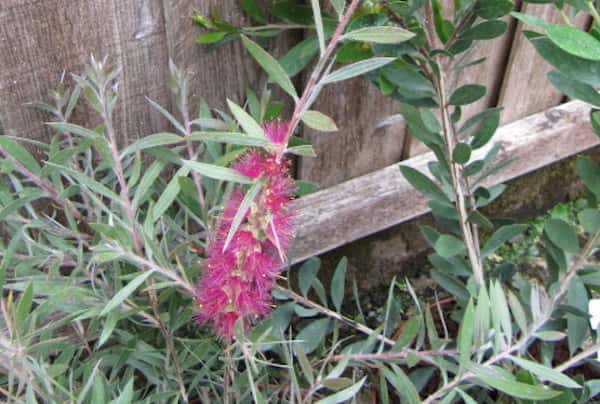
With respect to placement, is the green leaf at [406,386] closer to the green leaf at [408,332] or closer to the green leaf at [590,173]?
the green leaf at [408,332]

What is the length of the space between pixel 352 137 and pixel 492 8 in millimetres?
654

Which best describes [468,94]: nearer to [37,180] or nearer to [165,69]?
[165,69]

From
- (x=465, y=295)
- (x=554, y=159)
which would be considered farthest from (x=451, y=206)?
(x=554, y=159)

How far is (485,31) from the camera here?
1.13 meters

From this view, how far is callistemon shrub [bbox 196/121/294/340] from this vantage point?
747 mm

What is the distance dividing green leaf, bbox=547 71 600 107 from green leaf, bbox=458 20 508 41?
4.6 inches

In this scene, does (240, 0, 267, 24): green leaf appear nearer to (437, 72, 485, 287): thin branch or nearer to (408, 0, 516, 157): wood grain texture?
(437, 72, 485, 287): thin branch

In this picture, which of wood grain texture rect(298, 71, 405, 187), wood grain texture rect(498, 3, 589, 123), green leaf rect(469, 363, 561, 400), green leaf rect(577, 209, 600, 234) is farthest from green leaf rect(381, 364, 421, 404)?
wood grain texture rect(498, 3, 589, 123)

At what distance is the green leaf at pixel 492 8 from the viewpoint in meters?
1.07

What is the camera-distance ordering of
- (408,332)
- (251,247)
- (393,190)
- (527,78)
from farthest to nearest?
(527,78) < (393,190) < (408,332) < (251,247)

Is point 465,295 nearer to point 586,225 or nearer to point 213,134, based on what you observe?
point 586,225

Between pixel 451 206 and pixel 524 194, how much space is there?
107cm

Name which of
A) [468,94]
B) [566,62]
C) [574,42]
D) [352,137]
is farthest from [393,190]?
[574,42]

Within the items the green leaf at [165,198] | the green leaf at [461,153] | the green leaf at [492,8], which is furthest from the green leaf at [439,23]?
the green leaf at [165,198]
